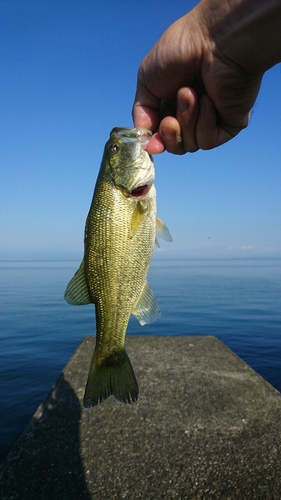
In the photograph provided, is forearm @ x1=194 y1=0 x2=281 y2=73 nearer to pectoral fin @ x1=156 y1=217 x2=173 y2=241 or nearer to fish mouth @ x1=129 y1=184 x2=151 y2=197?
fish mouth @ x1=129 y1=184 x2=151 y2=197

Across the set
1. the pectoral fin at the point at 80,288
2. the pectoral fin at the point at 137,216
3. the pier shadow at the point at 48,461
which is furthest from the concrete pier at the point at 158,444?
the pectoral fin at the point at 137,216

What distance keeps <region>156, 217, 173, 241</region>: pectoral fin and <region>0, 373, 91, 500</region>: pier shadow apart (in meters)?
3.21

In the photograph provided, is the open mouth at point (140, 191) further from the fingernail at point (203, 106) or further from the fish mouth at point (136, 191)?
the fingernail at point (203, 106)

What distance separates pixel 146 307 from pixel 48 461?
331 centimetres

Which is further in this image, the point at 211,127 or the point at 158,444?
the point at 158,444

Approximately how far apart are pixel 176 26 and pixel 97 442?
521 cm

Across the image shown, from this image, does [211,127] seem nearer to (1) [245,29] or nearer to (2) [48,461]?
(1) [245,29]

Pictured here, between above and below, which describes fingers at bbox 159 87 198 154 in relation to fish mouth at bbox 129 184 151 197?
above

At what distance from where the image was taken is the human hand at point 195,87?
8.97 feet

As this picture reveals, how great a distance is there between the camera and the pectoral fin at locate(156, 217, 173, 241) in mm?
3176

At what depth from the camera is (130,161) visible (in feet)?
10.1

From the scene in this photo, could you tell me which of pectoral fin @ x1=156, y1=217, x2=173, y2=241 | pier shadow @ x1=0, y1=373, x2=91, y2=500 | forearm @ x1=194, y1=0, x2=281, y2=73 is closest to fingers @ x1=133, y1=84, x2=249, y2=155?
forearm @ x1=194, y1=0, x2=281, y2=73

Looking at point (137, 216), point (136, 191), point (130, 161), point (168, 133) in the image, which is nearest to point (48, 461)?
point (137, 216)

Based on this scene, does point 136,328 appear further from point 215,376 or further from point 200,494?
point 200,494
